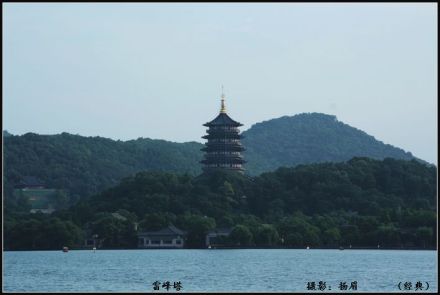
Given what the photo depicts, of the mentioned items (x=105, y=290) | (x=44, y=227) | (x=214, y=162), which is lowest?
(x=105, y=290)

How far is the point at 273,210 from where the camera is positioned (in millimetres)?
94938

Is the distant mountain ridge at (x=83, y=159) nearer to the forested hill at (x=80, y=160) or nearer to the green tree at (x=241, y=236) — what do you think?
the forested hill at (x=80, y=160)

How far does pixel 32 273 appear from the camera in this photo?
5641 cm

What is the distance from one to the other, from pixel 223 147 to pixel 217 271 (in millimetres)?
53930

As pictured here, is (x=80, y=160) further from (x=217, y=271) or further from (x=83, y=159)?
(x=217, y=271)

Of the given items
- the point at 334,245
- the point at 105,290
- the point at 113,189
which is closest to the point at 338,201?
the point at 334,245

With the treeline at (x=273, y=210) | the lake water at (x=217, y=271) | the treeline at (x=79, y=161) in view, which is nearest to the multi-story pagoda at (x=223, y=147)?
the treeline at (x=273, y=210)

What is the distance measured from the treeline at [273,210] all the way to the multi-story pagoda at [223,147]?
6425 mm

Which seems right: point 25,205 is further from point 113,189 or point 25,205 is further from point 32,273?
point 32,273

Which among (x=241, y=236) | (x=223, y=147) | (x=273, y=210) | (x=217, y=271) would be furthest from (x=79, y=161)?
(x=217, y=271)

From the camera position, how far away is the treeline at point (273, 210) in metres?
83.6

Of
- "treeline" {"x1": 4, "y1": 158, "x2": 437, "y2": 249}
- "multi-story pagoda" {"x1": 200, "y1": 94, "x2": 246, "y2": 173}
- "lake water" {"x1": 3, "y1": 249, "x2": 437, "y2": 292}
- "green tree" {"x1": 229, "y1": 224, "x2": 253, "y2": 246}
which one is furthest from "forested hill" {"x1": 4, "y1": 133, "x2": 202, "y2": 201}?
"green tree" {"x1": 229, "y1": 224, "x2": 253, "y2": 246}

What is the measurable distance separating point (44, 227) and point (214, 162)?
29.4 meters

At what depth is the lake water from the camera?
149 ft
